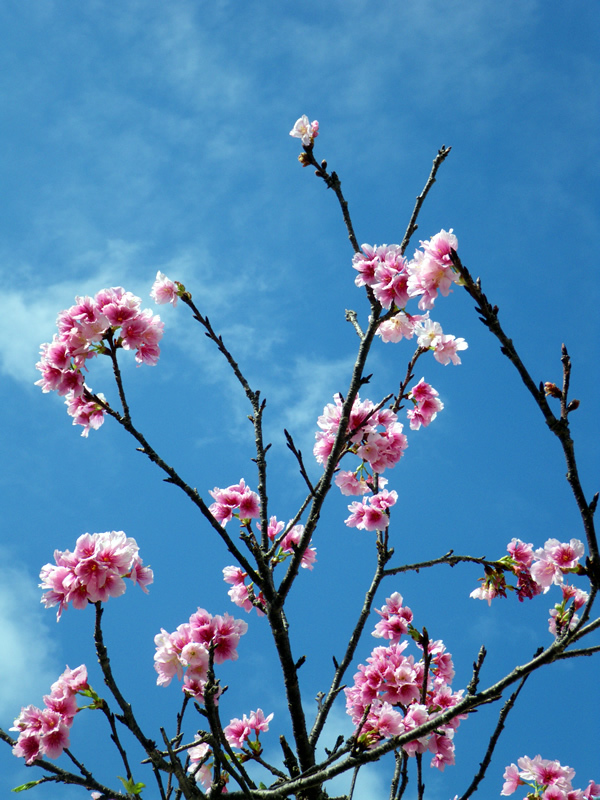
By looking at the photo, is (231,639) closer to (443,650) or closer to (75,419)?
(75,419)

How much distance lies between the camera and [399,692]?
13.1ft

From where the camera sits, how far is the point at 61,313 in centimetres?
367

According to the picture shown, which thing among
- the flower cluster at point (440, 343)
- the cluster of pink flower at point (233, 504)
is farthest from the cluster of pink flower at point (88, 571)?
the flower cluster at point (440, 343)

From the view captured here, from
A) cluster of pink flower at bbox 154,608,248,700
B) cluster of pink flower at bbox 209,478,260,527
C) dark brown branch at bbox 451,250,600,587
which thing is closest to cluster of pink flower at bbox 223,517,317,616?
cluster of pink flower at bbox 209,478,260,527

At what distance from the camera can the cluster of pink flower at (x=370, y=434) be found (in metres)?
4.04

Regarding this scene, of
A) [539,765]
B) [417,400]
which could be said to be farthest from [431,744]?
[417,400]

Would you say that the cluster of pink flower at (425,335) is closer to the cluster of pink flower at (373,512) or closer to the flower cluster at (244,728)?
the cluster of pink flower at (373,512)

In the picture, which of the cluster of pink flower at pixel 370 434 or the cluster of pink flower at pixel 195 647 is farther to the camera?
the cluster of pink flower at pixel 370 434

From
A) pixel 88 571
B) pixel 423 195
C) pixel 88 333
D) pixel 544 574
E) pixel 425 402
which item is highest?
pixel 423 195

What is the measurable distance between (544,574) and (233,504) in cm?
229

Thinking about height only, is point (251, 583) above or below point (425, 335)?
below

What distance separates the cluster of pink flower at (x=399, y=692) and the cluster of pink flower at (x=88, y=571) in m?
1.56

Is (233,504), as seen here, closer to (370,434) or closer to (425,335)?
(370,434)

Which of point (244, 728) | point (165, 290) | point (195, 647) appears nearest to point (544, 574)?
point (195, 647)
